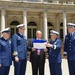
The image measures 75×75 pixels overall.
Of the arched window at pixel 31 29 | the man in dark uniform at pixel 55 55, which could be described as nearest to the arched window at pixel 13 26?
the arched window at pixel 31 29

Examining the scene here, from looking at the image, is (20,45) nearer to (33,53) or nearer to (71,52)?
(33,53)

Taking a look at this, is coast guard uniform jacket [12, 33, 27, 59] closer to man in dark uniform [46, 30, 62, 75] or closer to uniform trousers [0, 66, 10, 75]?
uniform trousers [0, 66, 10, 75]

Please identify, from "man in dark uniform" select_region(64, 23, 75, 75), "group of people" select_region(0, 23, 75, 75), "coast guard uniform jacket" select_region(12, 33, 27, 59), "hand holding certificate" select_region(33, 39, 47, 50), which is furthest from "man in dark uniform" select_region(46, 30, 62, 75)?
"coast guard uniform jacket" select_region(12, 33, 27, 59)

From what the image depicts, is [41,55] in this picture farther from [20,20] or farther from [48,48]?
[20,20]

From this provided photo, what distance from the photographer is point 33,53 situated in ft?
30.1

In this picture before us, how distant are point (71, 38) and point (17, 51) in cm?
185

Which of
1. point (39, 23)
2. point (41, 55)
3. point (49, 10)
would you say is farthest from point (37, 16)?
point (41, 55)

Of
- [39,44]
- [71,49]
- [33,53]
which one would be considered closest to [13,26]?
[33,53]

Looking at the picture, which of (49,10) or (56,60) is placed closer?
(56,60)

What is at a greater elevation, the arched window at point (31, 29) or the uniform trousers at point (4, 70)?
the arched window at point (31, 29)

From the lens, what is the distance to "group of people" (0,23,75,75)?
829 centimetres

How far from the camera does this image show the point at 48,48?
912cm

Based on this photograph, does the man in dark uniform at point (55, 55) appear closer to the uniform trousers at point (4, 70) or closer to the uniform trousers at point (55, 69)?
the uniform trousers at point (55, 69)

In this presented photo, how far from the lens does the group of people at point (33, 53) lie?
829 cm
